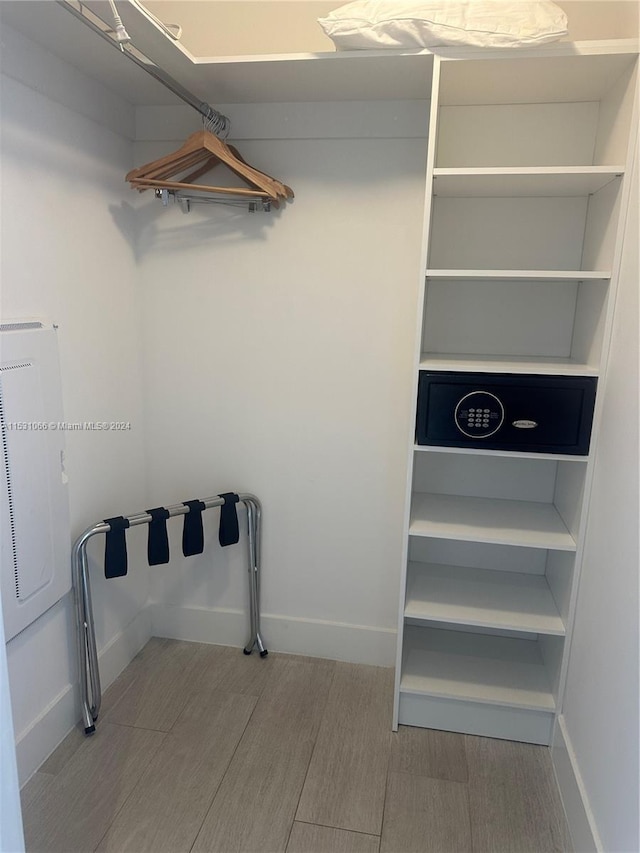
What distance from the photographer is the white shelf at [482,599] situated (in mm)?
1850

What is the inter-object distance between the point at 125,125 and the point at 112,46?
18.4 inches

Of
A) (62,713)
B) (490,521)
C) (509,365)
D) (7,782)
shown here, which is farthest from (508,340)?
(62,713)

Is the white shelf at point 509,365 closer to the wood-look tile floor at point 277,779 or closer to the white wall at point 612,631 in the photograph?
the white wall at point 612,631

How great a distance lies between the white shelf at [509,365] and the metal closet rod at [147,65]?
41.1 inches

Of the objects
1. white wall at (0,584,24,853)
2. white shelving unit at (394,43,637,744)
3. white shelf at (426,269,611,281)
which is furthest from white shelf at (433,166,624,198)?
white wall at (0,584,24,853)

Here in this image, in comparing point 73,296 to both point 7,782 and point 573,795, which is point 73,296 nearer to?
point 7,782

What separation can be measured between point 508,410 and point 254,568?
3.77 ft

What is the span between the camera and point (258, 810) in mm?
1669

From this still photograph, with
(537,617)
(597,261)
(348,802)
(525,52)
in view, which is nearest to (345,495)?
(537,617)

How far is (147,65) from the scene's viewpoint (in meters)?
1.61

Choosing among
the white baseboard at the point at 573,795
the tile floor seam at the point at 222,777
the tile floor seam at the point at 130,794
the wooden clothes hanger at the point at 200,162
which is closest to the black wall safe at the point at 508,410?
the wooden clothes hanger at the point at 200,162

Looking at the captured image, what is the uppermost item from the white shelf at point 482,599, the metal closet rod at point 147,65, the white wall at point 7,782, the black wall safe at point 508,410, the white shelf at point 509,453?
the metal closet rod at point 147,65

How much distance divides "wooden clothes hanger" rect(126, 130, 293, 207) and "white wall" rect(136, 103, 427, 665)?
0.18m

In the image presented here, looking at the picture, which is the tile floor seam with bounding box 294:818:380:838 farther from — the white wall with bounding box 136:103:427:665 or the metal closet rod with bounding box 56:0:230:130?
the metal closet rod with bounding box 56:0:230:130
